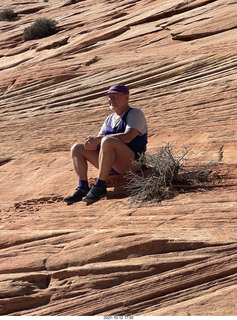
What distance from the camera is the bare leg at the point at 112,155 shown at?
188 inches

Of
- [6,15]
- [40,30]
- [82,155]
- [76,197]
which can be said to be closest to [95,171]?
[82,155]

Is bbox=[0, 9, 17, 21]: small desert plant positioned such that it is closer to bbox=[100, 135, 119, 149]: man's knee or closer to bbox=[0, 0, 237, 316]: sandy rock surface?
bbox=[0, 0, 237, 316]: sandy rock surface

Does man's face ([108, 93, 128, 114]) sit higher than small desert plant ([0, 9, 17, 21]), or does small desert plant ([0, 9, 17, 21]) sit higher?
small desert plant ([0, 9, 17, 21])

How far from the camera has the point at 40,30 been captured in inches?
513

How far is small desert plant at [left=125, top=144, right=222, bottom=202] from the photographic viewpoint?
4492mm

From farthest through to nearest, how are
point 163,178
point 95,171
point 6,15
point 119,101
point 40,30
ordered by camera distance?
point 6,15 < point 40,30 < point 95,171 < point 119,101 < point 163,178

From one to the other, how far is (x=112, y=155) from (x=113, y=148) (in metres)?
0.08

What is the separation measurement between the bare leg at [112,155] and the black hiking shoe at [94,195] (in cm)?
12

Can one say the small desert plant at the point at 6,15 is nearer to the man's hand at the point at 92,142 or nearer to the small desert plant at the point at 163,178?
the man's hand at the point at 92,142

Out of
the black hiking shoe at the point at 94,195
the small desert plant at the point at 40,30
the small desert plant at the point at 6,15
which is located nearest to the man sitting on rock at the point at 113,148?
the black hiking shoe at the point at 94,195

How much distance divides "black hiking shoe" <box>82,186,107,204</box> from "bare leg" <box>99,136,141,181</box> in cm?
12

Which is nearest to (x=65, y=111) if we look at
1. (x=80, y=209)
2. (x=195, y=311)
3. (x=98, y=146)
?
(x=98, y=146)

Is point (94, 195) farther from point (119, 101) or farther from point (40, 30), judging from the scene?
point (40, 30)

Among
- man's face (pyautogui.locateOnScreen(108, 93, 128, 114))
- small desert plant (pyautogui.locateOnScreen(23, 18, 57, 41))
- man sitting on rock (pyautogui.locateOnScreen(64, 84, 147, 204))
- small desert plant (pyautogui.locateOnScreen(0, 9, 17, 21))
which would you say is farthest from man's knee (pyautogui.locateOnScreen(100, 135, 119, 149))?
small desert plant (pyautogui.locateOnScreen(0, 9, 17, 21))
